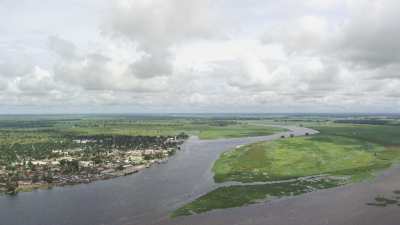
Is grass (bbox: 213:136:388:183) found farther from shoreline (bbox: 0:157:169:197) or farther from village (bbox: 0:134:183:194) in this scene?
village (bbox: 0:134:183:194)

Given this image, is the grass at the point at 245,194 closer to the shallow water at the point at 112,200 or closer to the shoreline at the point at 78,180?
the shallow water at the point at 112,200

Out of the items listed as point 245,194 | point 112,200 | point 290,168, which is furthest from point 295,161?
point 112,200

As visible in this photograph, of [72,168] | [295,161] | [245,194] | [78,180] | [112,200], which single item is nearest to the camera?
[112,200]

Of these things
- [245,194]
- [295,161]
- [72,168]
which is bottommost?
[245,194]

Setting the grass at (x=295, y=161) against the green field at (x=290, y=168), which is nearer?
the green field at (x=290, y=168)

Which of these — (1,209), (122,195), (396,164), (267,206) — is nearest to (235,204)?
(267,206)

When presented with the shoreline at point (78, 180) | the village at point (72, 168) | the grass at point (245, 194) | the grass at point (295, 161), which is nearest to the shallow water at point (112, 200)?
the shoreline at point (78, 180)

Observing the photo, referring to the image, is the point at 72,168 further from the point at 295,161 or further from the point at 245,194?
the point at 295,161
